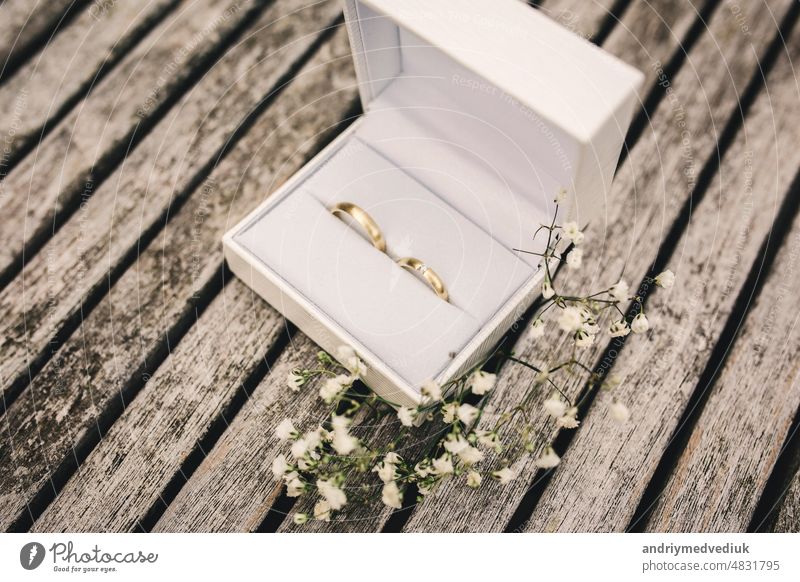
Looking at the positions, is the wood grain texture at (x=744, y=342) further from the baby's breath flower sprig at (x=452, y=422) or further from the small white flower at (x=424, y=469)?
the small white flower at (x=424, y=469)

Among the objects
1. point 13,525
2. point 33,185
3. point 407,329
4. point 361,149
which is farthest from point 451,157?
point 13,525

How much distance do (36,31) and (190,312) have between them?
0.57 meters

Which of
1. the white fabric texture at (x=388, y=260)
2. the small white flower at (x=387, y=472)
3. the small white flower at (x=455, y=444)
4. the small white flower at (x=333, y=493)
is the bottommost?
the small white flower at (x=333, y=493)

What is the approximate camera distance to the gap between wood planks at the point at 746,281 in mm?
791

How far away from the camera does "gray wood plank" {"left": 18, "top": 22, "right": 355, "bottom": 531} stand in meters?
0.78

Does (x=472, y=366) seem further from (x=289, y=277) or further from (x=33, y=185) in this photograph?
(x=33, y=185)

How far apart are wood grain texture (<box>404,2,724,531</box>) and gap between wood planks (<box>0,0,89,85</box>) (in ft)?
2.93

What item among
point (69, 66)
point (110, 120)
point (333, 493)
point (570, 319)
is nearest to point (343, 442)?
point (333, 493)

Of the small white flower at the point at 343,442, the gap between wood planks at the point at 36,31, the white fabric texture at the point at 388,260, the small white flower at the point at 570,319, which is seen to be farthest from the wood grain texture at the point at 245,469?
the gap between wood planks at the point at 36,31

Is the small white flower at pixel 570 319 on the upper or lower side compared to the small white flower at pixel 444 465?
upper

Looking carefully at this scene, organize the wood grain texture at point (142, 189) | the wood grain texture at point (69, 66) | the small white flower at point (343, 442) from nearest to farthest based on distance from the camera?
the small white flower at point (343, 442) → the wood grain texture at point (142, 189) → the wood grain texture at point (69, 66)

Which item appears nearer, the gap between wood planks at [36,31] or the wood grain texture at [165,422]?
the wood grain texture at [165,422]

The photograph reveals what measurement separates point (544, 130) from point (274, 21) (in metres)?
0.55
